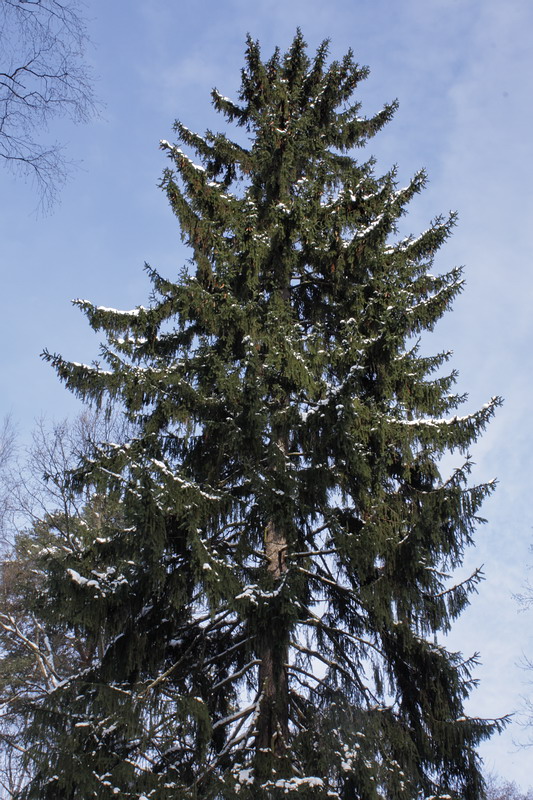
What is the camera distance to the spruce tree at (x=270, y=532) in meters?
5.89

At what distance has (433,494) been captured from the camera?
6.61 m

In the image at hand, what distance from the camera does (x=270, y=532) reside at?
7719 millimetres

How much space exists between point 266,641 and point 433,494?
2.28 m

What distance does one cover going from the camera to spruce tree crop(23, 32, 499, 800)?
5887 millimetres

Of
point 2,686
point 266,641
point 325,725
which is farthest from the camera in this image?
point 2,686

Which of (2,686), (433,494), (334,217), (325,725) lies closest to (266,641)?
(325,725)

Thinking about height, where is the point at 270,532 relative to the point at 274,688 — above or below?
above

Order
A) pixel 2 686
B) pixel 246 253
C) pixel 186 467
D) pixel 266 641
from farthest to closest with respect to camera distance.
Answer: pixel 2 686, pixel 246 253, pixel 186 467, pixel 266 641

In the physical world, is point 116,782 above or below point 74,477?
below

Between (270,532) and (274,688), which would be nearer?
(274,688)

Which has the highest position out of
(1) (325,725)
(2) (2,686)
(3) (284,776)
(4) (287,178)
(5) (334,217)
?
(4) (287,178)

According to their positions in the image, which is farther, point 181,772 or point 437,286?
Answer: point 437,286

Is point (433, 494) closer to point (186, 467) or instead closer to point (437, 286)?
point (186, 467)

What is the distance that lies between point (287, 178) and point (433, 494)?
5.85 metres
